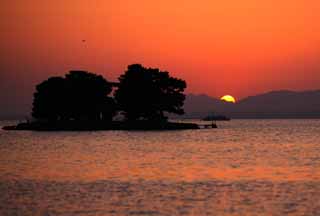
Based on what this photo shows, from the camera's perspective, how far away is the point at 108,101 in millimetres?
171125

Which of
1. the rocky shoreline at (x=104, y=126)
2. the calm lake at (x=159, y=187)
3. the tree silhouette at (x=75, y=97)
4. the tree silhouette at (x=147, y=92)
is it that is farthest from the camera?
the rocky shoreline at (x=104, y=126)

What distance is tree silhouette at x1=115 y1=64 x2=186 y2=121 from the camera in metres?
158

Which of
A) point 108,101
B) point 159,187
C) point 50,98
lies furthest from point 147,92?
point 159,187

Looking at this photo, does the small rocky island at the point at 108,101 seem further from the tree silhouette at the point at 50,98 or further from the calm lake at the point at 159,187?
the calm lake at the point at 159,187

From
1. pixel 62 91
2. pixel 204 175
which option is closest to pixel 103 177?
pixel 204 175

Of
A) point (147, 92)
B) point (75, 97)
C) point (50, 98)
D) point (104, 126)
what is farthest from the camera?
point (104, 126)

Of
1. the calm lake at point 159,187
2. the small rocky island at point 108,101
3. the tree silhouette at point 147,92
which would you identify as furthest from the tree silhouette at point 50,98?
the calm lake at point 159,187

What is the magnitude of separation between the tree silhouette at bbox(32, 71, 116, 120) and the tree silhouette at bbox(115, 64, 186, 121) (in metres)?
7.95

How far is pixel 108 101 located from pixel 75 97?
30.5ft

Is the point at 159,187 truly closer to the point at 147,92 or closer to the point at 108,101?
the point at 147,92

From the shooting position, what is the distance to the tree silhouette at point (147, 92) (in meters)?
158

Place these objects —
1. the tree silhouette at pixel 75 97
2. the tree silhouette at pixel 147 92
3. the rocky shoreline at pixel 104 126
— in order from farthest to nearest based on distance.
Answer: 1. the rocky shoreline at pixel 104 126
2. the tree silhouette at pixel 75 97
3. the tree silhouette at pixel 147 92

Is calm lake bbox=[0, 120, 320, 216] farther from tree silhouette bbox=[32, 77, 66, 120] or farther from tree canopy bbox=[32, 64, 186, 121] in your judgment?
tree silhouette bbox=[32, 77, 66, 120]

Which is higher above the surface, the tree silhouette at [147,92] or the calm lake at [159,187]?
the tree silhouette at [147,92]
